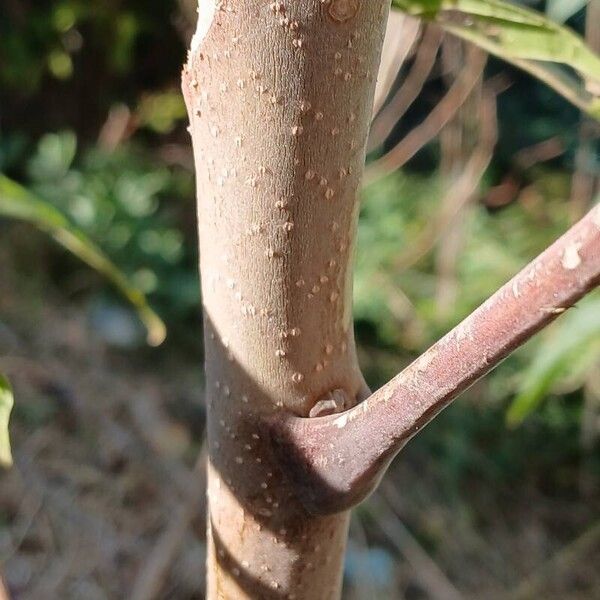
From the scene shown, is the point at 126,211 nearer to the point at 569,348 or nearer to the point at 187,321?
the point at 187,321

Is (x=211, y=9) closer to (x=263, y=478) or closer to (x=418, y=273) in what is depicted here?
(x=263, y=478)

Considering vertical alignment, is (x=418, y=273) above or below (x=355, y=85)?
below

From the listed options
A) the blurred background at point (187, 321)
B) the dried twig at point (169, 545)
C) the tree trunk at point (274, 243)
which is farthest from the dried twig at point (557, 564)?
the tree trunk at point (274, 243)

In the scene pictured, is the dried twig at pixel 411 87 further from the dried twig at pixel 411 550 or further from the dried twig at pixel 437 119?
the dried twig at pixel 411 550

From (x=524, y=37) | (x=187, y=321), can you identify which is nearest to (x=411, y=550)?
(x=187, y=321)

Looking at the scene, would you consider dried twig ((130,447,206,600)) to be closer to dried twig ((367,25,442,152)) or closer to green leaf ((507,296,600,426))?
green leaf ((507,296,600,426))

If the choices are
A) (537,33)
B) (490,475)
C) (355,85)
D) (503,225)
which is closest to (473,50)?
(503,225)
